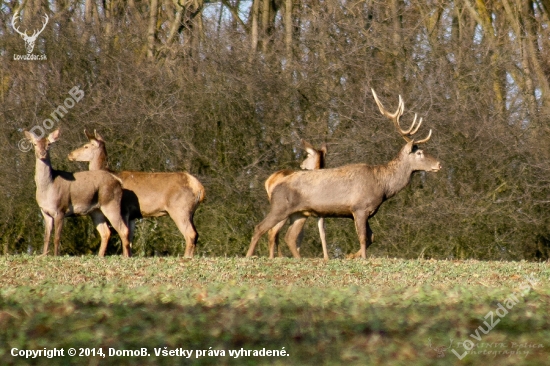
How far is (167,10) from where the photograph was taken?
20.5 meters

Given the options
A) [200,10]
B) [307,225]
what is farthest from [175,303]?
[200,10]

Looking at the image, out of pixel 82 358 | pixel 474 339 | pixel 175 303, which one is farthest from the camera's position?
pixel 175 303

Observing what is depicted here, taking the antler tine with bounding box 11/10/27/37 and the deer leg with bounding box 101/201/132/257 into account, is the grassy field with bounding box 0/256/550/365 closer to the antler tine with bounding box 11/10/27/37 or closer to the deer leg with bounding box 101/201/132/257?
the deer leg with bounding box 101/201/132/257

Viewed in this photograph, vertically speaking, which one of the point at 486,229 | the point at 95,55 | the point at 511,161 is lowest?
the point at 486,229

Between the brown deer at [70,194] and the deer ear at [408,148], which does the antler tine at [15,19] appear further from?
the deer ear at [408,148]

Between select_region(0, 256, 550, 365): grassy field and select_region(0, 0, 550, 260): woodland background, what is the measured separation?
7745 mm

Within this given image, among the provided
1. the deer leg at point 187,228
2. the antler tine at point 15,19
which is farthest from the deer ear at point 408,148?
the antler tine at point 15,19

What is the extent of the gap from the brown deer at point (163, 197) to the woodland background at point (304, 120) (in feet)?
7.71

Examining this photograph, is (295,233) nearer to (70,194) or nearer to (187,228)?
(187,228)

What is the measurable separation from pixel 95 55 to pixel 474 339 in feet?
43.5

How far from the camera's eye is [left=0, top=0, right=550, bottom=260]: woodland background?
1758 centimetres

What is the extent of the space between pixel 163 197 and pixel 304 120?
380cm

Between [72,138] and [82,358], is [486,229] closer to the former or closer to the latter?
[72,138]

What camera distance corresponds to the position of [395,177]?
1540 cm
